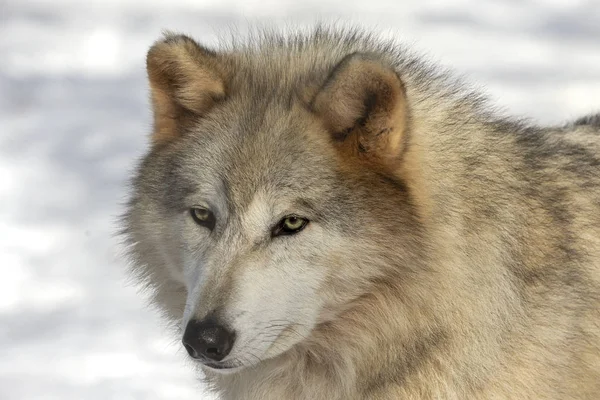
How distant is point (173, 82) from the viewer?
5387 mm

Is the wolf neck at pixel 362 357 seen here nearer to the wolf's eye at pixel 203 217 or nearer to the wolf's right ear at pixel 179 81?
the wolf's eye at pixel 203 217

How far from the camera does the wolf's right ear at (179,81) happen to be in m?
5.20

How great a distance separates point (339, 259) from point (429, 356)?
28.9 inches

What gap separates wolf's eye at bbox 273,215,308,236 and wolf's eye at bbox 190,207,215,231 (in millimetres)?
365

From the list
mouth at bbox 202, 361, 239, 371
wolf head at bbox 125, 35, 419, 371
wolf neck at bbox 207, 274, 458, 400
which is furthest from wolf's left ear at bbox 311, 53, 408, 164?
mouth at bbox 202, 361, 239, 371

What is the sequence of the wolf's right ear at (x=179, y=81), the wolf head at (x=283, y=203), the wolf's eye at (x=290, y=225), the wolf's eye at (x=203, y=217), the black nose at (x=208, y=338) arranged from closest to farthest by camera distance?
the black nose at (x=208, y=338), the wolf head at (x=283, y=203), the wolf's eye at (x=290, y=225), the wolf's eye at (x=203, y=217), the wolf's right ear at (x=179, y=81)

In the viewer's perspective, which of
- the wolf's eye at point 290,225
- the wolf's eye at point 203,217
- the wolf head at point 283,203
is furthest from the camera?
the wolf's eye at point 203,217

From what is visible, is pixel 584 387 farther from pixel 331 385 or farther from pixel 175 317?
pixel 175 317

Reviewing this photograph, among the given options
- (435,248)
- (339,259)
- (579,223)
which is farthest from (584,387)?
(339,259)

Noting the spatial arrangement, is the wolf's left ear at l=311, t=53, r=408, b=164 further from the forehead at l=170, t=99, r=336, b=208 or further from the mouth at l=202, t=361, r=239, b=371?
the mouth at l=202, t=361, r=239, b=371

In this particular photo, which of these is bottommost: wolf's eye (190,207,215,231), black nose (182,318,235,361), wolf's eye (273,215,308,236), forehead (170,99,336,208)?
black nose (182,318,235,361)

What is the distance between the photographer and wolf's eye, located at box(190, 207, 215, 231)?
5.00 metres

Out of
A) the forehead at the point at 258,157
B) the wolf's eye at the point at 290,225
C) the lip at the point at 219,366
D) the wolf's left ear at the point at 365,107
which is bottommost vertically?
the lip at the point at 219,366

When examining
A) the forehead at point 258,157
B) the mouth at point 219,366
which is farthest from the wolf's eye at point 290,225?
the mouth at point 219,366
